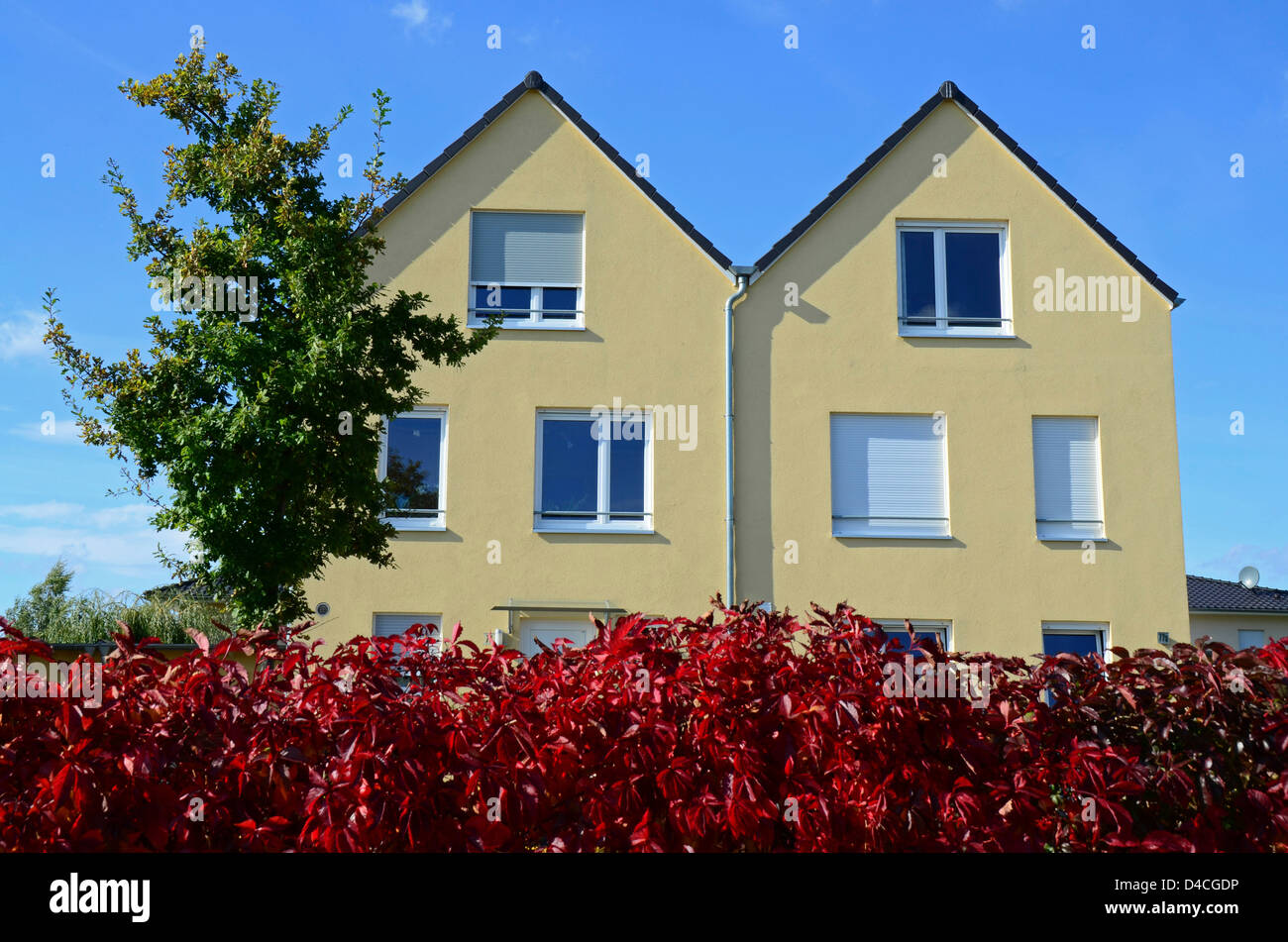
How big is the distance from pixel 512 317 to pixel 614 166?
2.94 meters

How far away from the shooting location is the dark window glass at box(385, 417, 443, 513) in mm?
16219

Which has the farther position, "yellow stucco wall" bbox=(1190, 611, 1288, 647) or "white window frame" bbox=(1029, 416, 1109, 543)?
"yellow stucco wall" bbox=(1190, 611, 1288, 647)

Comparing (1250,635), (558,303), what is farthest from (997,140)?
(1250,635)

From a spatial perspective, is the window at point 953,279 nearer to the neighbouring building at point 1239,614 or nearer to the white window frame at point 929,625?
the white window frame at point 929,625

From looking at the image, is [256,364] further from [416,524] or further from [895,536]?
[895,536]

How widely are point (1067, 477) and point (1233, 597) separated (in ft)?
40.6

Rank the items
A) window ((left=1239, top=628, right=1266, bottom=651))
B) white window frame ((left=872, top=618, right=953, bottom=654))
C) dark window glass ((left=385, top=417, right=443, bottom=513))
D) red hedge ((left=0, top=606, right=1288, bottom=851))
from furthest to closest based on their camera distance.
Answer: window ((left=1239, top=628, right=1266, bottom=651)), dark window glass ((left=385, top=417, right=443, bottom=513)), white window frame ((left=872, top=618, right=953, bottom=654)), red hedge ((left=0, top=606, right=1288, bottom=851))

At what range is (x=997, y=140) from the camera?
58.5 feet

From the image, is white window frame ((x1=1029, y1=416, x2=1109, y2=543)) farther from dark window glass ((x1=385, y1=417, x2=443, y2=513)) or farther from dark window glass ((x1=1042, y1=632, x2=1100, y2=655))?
dark window glass ((x1=385, y1=417, x2=443, y2=513))

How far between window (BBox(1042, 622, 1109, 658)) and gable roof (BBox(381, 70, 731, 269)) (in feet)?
24.4

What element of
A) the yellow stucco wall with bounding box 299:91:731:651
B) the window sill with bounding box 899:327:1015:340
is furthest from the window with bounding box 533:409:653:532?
the window sill with bounding box 899:327:1015:340

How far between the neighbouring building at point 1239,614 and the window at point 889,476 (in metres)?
11.9

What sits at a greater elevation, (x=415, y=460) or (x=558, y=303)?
(x=558, y=303)
